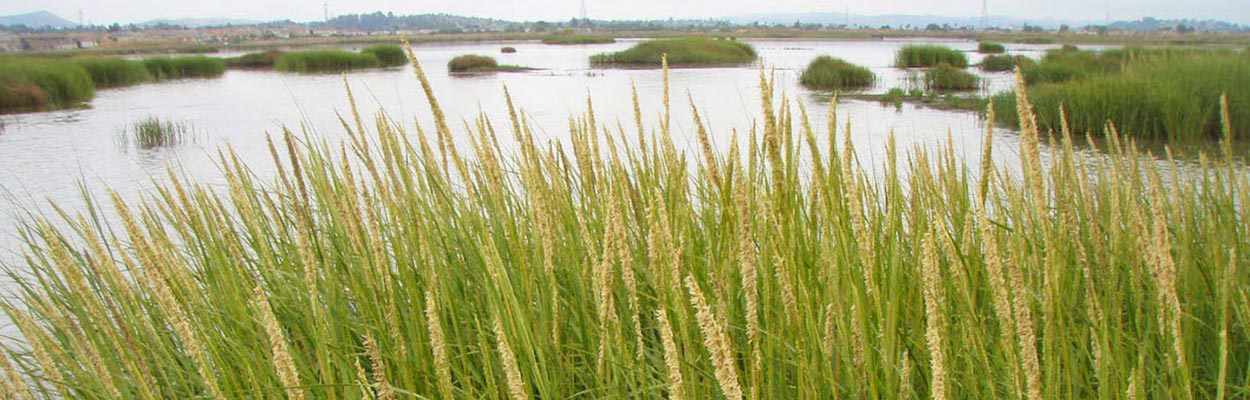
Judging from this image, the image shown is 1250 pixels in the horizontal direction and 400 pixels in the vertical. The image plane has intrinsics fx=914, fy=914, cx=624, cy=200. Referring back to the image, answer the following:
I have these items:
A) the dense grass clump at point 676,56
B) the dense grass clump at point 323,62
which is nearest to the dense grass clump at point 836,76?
the dense grass clump at point 676,56

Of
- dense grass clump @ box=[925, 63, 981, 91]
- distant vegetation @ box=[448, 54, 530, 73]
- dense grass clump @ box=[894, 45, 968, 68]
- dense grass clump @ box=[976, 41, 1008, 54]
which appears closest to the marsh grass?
dense grass clump @ box=[925, 63, 981, 91]

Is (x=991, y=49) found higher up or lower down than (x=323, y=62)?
lower down

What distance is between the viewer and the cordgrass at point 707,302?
1.37 metres

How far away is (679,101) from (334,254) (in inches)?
491

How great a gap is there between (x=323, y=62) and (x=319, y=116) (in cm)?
1633

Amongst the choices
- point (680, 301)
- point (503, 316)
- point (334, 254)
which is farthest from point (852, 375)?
point (334, 254)

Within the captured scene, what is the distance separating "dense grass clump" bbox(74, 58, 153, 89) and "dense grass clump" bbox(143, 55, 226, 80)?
77.0 inches

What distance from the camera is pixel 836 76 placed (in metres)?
18.3

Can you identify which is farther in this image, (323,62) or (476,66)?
(323,62)

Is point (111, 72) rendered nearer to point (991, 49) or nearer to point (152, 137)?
point (152, 137)

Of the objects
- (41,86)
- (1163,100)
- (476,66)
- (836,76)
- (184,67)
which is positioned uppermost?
(184,67)

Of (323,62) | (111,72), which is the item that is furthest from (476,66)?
(111,72)

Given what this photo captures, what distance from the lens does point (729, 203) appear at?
180 centimetres

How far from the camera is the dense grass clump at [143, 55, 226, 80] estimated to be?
82.6 ft
